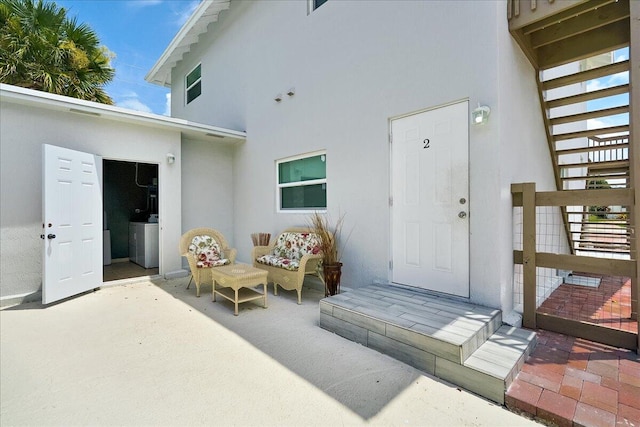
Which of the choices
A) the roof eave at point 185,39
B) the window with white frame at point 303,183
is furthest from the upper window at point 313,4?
the roof eave at point 185,39

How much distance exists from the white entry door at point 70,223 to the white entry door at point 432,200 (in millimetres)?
4709

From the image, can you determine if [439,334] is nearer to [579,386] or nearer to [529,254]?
[579,386]

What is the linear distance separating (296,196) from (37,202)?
4.00 meters

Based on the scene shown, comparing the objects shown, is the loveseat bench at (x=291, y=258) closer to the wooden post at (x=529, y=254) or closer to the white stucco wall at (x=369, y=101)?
the white stucco wall at (x=369, y=101)

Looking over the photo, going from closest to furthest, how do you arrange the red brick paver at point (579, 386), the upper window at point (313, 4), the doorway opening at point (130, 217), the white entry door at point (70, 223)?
the red brick paver at point (579, 386) < the white entry door at point (70, 223) < the upper window at point (313, 4) < the doorway opening at point (130, 217)

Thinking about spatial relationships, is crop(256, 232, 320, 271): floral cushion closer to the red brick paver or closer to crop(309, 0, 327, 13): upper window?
the red brick paver

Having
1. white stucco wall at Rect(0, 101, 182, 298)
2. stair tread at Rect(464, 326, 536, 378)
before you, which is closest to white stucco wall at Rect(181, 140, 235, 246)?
white stucco wall at Rect(0, 101, 182, 298)

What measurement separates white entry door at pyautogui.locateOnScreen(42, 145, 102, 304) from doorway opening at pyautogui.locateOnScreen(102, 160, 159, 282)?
199cm

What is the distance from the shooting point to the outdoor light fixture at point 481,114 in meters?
3.12

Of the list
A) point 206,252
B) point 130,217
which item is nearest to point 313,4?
point 206,252

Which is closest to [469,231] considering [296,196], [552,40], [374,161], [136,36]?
[374,161]

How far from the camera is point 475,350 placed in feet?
8.28

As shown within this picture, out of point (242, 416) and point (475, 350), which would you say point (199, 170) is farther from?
point (475, 350)

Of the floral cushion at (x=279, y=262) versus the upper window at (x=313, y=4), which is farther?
the upper window at (x=313, y=4)
